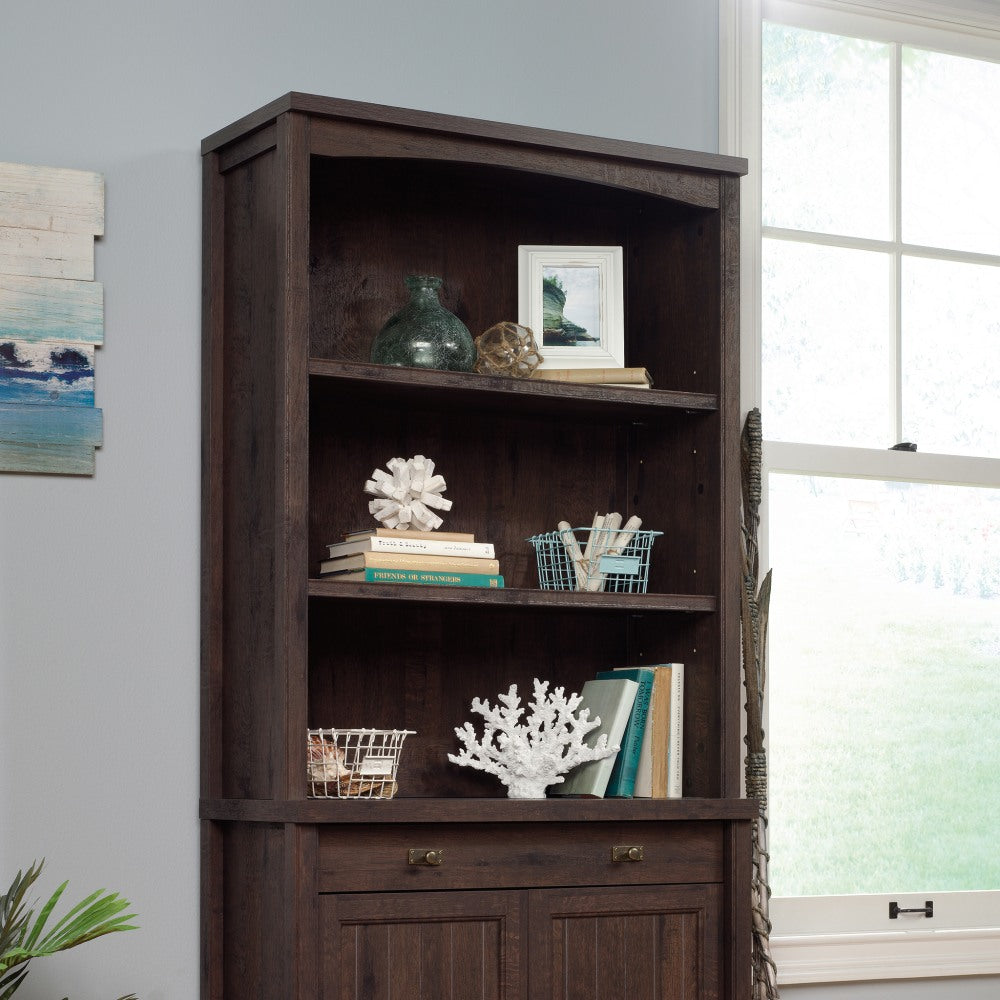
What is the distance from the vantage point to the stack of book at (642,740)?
2.55 m

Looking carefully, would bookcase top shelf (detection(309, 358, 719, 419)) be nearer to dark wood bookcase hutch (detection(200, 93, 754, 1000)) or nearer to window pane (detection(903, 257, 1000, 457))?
dark wood bookcase hutch (detection(200, 93, 754, 1000))

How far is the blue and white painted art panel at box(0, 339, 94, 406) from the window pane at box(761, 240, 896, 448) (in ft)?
4.52

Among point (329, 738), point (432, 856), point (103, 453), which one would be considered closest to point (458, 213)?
point (103, 453)

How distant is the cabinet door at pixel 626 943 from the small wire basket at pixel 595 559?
1.77 feet

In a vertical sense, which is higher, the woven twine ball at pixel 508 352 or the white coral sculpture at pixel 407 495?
the woven twine ball at pixel 508 352

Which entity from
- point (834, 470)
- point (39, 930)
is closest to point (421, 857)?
point (39, 930)

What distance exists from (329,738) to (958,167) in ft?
6.34

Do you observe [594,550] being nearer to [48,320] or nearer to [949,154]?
[48,320]

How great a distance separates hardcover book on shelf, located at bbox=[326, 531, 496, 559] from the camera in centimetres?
239

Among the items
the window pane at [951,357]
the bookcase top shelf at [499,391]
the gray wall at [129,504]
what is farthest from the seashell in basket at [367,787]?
the window pane at [951,357]

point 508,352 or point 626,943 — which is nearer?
point 626,943

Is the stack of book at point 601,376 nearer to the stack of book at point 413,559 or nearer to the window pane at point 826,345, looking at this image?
the stack of book at point 413,559

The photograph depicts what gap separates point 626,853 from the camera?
2416 millimetres

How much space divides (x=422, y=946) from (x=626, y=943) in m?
0.36
